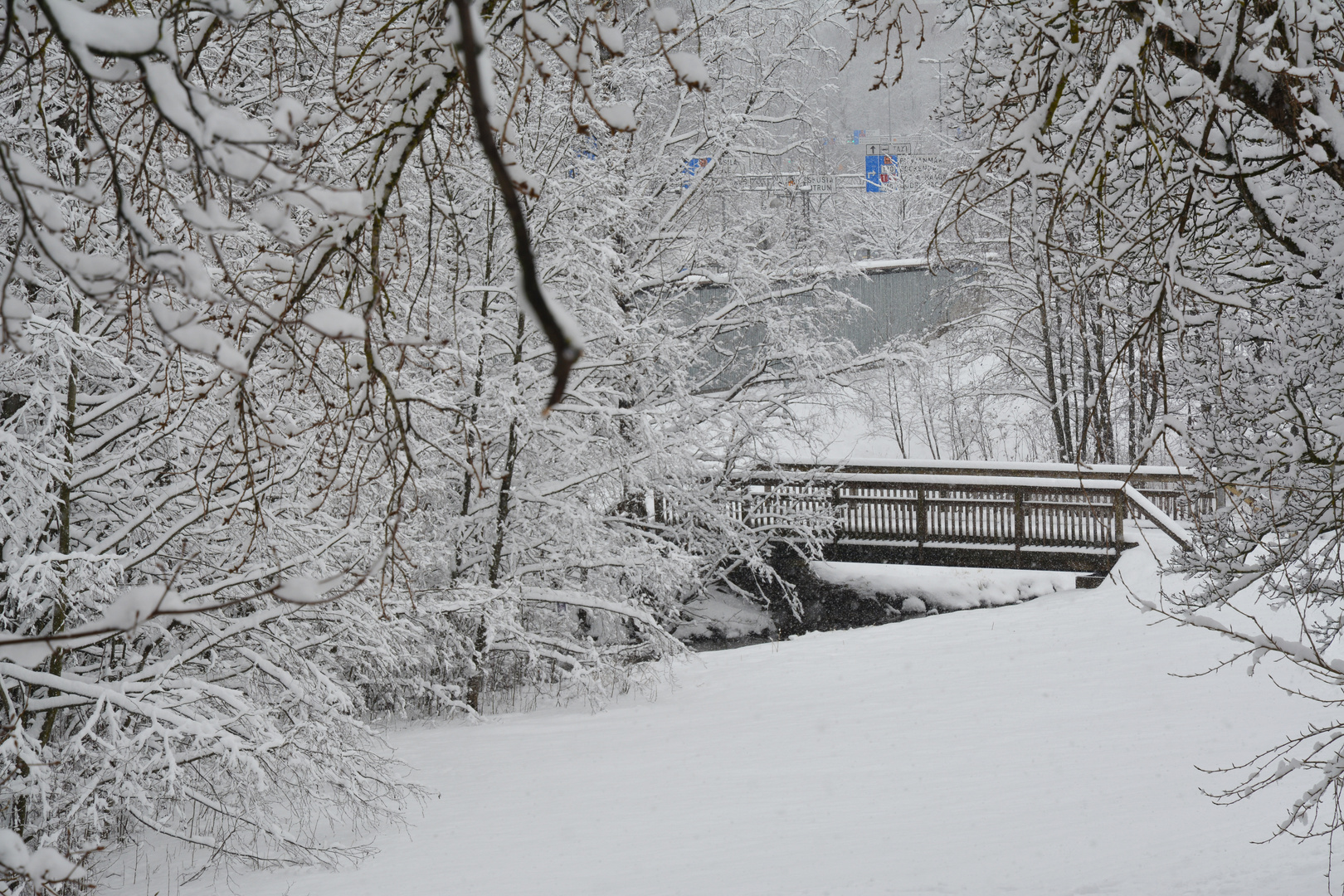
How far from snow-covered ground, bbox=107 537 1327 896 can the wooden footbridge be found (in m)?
2.58

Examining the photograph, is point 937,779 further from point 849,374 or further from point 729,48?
point 729,48

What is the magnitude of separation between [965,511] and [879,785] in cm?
777

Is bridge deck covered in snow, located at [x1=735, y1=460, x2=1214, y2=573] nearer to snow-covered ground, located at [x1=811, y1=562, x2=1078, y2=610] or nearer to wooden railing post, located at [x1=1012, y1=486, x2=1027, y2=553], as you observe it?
wooden railing post, located at [x1=1012, y1=486, x2=1027, y2=553]

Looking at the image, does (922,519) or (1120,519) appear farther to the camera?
(922,519)

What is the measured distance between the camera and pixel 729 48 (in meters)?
12.7

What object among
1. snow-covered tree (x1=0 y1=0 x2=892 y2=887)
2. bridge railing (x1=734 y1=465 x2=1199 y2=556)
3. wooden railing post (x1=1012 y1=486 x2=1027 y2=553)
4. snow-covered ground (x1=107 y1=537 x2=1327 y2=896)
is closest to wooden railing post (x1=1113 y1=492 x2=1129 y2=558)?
bridge railing (x1=734 y1=465 x2=1199 y2=556)

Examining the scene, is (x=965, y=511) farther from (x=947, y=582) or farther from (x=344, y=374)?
(x=344, y=374)

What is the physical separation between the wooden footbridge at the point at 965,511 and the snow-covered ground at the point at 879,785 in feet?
8.46

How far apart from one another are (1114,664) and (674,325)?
5987mm

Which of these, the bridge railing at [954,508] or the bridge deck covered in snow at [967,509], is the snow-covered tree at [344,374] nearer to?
Result: the bridge railing at [954,508]

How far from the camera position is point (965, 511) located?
14.5m

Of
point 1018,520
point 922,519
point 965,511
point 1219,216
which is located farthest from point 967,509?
point 1219,216

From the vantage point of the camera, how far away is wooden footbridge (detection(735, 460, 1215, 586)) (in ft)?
44.5

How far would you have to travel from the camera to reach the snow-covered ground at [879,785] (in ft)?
18.7
